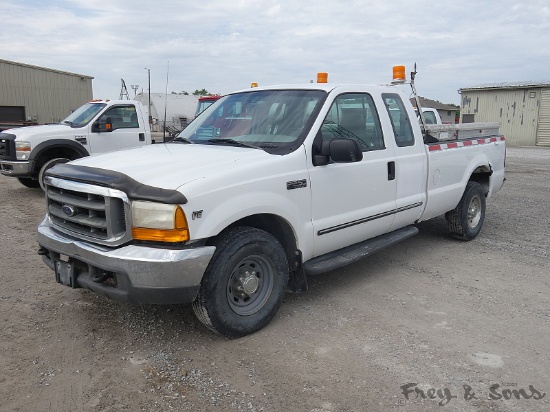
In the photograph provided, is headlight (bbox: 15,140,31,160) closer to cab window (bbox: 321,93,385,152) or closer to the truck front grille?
the truck front grille

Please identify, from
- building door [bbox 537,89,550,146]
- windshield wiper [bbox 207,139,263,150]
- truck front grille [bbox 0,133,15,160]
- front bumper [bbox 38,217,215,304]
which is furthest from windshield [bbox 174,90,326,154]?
building door [bbox 537,89,550,146]

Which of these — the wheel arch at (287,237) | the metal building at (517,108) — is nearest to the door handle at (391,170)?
the wheel arch at (287,237)

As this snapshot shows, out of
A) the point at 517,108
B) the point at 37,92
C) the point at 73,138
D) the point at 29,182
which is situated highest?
the point at 37,92

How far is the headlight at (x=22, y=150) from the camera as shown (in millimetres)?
8922

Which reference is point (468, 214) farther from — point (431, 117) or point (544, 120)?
point (544, 120)

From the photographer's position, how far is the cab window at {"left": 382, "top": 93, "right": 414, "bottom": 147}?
493 cm

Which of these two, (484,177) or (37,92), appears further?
(37,92)

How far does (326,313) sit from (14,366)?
Answer: 2.34 meters

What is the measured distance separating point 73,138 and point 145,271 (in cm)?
720

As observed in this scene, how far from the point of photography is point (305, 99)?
4.36m

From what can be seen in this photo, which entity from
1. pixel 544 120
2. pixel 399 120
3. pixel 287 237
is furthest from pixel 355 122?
pixel 544 120

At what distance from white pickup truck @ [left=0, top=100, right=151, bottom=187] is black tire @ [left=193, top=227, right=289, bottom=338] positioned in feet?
22.3

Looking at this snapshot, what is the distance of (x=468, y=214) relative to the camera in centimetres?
635

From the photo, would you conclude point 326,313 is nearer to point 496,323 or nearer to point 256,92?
point 496,323
